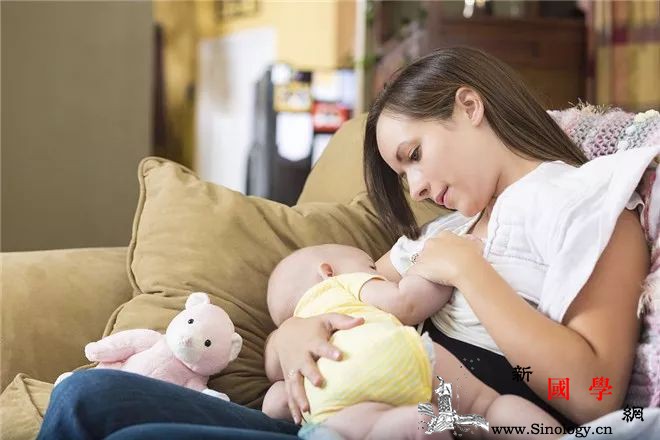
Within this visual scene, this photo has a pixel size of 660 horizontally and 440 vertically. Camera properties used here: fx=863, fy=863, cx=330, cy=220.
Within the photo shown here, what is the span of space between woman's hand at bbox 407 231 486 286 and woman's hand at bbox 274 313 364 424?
A: 120mm

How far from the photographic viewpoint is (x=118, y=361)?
1416 millimetres

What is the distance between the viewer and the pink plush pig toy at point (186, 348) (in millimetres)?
1330

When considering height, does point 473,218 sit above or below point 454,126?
below

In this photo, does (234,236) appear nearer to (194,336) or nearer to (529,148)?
(194,336)

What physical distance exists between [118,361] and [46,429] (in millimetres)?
415

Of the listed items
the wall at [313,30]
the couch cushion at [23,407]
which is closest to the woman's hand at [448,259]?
the couch cushion at [23,407]

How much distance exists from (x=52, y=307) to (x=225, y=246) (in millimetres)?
354

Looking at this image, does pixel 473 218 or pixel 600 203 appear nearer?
pixel 600 203

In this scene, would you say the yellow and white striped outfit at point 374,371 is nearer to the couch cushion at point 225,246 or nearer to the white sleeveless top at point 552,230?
the white sleeveless top at point 552,230

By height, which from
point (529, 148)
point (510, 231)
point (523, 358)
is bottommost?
point (523, 358)

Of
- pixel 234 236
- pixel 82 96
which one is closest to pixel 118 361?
pixel 234 236

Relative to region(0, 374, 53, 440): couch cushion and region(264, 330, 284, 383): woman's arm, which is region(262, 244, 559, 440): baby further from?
region(0, 374, 53, 440): couch cushion

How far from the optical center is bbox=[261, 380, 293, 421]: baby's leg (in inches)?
47.8

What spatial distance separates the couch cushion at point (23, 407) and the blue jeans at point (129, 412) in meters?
0.33
